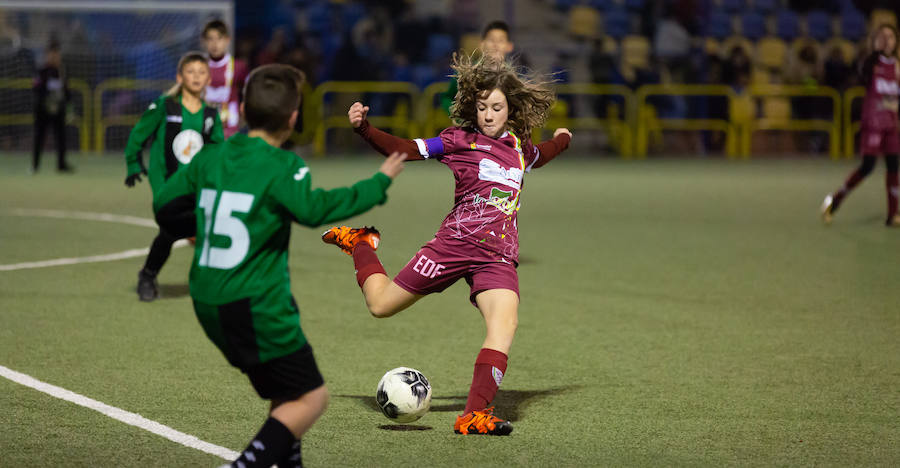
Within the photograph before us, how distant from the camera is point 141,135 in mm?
7789

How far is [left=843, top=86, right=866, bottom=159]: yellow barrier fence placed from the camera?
2347cm

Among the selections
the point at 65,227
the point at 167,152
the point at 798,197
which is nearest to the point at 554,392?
the point at 167,152

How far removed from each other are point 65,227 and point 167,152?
4.17 meters

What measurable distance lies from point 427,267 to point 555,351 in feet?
5.27

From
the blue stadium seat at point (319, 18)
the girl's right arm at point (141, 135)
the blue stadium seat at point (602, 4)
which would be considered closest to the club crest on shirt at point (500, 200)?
the girl's right arm at point (141, 135)

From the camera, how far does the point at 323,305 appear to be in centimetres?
779

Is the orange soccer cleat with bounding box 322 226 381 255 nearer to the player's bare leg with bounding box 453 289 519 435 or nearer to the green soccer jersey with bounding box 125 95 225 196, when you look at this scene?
the player's bare leg with bounding box 453 289 519 435

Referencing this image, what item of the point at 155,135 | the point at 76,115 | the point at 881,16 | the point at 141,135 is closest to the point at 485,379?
the point at 141,135

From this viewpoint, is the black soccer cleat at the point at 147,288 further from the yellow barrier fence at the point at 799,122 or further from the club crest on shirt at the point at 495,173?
the yellow barrier fence at the point at 799,122

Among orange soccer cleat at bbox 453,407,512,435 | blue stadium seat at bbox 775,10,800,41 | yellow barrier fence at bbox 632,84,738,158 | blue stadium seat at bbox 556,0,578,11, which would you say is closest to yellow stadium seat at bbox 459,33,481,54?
blue stadium seat at bbox 556,0,578,11

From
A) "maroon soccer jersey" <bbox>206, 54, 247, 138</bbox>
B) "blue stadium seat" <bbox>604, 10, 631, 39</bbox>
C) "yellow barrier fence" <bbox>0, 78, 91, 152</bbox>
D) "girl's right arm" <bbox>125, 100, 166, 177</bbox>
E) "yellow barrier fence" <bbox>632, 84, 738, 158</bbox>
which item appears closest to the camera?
"girl's right arm" <bbox>125, 100, 166, 177</bbox>

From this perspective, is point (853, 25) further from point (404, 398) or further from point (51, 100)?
point (404, 398)

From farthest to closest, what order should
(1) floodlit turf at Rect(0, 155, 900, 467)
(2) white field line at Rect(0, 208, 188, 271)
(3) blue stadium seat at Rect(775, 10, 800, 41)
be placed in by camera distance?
(3) blue stadium seat at Rect(775, 10, 800, 41)
(2) white field line at Rect(0, 208, 188, 271)
(1) floodlit turf at Rect(0, 155, 900, 467)

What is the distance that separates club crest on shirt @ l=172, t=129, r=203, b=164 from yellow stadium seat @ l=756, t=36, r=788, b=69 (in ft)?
65.8
